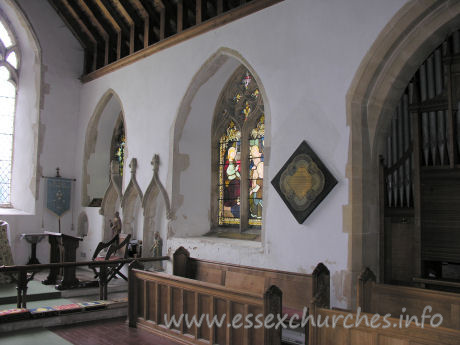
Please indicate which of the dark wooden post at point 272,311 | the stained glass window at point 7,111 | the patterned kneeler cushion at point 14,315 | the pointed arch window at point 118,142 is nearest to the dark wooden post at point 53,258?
the patterned kneeler cushion at point 14,315

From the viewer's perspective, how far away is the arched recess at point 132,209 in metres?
7.62

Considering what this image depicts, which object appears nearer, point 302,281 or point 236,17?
point 302,281

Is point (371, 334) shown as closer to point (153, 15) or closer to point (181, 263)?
point (181, 263)

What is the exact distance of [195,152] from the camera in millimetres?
7191

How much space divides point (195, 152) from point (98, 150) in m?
3.03

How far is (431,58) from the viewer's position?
506cm

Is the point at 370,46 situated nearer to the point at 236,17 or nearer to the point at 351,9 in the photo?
the point at 351,9

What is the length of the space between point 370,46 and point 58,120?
6.78 metres

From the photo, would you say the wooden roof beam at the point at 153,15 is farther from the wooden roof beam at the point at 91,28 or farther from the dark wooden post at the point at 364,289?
the dark wooden post at the point at 364,289

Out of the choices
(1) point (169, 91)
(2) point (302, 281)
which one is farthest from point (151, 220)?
(2) point (302, 281)

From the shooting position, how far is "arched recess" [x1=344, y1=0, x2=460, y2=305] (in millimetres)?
A: 4324

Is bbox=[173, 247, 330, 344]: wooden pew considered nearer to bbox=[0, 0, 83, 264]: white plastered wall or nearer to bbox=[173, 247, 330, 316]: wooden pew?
bbox=[173, 247, 330, 316]: wooden pew

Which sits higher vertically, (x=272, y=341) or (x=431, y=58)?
(x=431, y=58)

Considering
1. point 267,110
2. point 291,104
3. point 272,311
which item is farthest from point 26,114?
point 272,311
